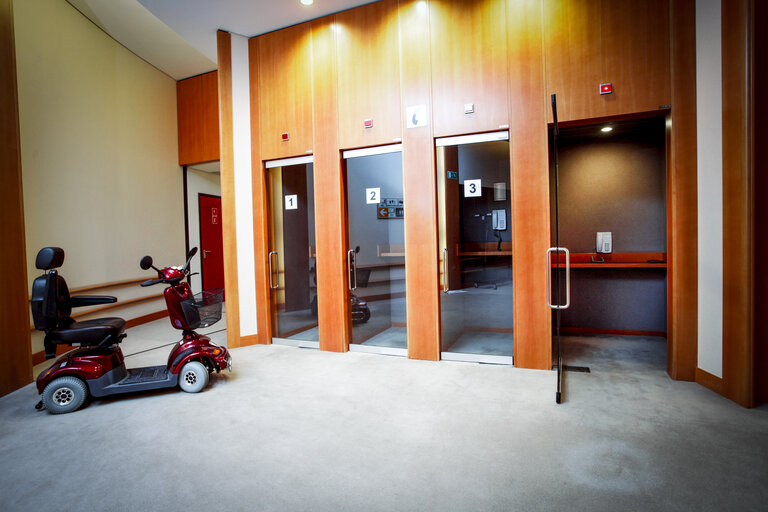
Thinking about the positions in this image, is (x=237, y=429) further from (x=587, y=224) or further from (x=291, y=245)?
(x=587, y=224)

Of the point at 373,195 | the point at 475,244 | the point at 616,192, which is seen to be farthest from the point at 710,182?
the point at 373,195

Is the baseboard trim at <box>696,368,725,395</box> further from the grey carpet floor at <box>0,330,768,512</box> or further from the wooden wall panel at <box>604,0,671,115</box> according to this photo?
the wooden wall panel at <box>604,0,671,115</box>

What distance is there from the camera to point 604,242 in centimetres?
492

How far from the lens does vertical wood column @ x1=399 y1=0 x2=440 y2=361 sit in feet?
13.6

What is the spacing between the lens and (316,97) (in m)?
4.65

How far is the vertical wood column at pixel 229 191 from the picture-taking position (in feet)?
16.1

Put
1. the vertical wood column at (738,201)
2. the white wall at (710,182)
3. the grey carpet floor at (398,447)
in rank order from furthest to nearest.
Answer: the white wall at (710,182) < the vertical wood column at (738,201) < the grey carpet floor at (398,447)

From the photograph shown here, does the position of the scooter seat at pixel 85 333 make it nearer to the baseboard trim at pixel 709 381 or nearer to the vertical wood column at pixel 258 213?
the vertical wood column at pixel 258 213

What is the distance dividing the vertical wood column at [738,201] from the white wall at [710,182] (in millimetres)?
69

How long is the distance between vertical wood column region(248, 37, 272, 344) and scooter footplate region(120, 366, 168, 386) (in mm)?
1607

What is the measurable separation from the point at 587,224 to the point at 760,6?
8.90ft

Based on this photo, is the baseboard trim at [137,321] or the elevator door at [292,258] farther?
the elevator door at [292,258]

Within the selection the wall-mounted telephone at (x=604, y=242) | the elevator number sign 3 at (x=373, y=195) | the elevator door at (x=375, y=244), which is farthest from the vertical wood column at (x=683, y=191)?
the elevator number sign 3 at (x=373, y=195)

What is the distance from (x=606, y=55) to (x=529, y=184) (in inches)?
50.4
